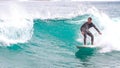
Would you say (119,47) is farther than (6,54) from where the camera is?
Yes

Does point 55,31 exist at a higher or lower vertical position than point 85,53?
higher

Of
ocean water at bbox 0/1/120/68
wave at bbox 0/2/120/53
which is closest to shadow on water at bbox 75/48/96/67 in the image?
ocean water at bbox 0/1/120/68

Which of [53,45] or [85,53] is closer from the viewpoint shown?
[85,53]

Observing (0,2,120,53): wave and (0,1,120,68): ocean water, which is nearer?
(0,1,120,68): ocean water

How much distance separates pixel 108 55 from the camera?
14156 mm

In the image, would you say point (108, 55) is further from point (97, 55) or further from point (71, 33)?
point (71, 33)

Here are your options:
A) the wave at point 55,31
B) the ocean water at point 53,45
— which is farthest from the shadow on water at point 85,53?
the wave at point 55,31

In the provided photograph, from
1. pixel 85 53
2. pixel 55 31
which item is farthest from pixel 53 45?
pixel 55 31

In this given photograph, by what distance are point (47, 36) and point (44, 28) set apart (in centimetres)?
160

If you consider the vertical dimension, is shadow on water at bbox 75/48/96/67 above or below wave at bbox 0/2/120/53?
below

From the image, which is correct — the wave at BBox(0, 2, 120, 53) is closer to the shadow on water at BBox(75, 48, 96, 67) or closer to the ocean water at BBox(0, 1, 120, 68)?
the ocean water at BBox(0, 1, 120, 68)

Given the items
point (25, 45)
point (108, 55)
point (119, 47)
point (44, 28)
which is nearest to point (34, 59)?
point (25, 45)

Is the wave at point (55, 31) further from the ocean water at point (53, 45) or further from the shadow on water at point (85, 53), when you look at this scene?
the shadow on water at point (85, 53)

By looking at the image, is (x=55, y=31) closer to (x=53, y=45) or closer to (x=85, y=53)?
(x=53, y=45)
